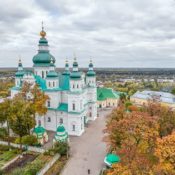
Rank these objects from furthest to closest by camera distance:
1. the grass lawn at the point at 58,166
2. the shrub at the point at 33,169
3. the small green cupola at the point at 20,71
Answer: the small green cupola at the point at 20,71
the grass lawn at the point at 58,166
the shrub at the point at 33,169

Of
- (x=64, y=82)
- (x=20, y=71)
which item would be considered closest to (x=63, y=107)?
(x=64, y=82)

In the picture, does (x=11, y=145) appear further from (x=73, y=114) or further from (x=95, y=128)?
(x=95, y=128)

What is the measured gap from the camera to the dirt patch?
853 inches

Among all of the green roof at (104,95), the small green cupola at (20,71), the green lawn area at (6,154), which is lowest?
the green lawn area at (6,154)

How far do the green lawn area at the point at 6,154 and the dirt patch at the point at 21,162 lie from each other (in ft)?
2.91

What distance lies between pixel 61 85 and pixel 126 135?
722 inches

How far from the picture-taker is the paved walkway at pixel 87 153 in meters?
21.5

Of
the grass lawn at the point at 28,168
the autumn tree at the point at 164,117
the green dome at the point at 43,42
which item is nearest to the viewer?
the grass lawn at the point at 28,168

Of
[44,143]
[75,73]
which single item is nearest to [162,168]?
[44,143]

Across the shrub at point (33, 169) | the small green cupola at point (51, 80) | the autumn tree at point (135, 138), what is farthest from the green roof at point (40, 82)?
the autumn tree at point (135, 138)

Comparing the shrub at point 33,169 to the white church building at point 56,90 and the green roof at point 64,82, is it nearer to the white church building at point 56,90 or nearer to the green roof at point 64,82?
the white church building at point 56,90

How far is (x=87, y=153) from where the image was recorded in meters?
25.2

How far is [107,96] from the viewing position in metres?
53.0

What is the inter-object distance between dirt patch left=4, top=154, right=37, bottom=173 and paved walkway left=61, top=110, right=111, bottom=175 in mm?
4218
